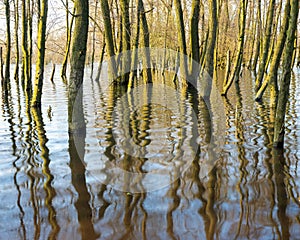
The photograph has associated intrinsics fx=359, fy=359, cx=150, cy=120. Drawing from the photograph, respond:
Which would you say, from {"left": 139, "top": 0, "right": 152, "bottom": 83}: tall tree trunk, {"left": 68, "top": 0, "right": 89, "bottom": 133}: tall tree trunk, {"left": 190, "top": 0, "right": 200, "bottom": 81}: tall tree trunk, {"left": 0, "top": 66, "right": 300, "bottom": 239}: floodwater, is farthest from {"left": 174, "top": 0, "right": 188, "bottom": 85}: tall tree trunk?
{"left": 68, "top": 0, "right": 89, "bottom": 133}: tall tree trunk

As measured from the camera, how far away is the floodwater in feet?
11.6

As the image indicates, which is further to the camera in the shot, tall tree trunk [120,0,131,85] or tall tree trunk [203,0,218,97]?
tall tree trunk [120,0,131,85]

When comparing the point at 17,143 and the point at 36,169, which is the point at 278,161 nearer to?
the point at 36,169

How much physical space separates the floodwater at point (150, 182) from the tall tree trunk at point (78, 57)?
0.58 metres

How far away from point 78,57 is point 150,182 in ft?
11.1

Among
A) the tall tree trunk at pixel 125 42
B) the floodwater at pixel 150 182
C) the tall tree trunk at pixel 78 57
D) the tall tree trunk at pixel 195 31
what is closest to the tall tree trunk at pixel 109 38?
the tall tree trunk at pixel 125 42

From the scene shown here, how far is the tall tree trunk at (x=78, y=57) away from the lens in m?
6.89

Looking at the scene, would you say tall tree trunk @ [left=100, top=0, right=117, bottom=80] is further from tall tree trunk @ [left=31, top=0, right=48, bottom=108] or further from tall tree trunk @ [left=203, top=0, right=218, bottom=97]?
tall tree trunk @ [left=31, top=0, right=48, bottom=108]

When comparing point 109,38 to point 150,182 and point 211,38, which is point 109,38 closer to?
point 211,38

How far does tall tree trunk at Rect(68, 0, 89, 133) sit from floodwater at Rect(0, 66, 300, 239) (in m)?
0.58

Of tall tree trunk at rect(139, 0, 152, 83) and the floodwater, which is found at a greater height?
tall tree trunk at rect(139, 0, 152, 83)

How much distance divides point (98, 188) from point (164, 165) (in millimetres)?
1298

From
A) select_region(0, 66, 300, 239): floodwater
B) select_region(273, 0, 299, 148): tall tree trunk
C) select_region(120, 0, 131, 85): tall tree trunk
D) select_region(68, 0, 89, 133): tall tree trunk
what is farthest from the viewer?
select_region(120, 0, 131, 85): tall tree trunk

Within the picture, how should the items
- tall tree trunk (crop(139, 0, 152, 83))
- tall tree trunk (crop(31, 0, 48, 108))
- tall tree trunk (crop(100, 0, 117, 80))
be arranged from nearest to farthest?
tall tree trunk (crop(31, 0, 48, 108)) < tall tree trunk (crop(139, 0, 152, 83)) < tall tree trunk (crop(100, 0, 117, 80))
